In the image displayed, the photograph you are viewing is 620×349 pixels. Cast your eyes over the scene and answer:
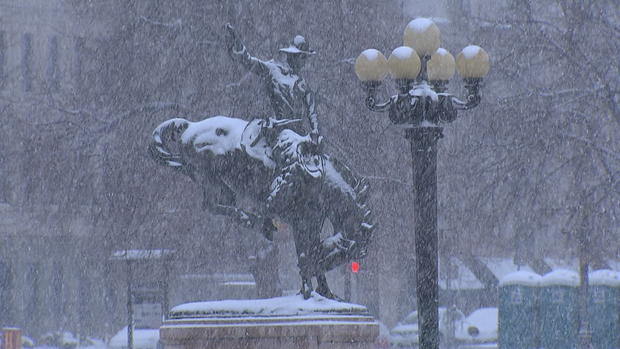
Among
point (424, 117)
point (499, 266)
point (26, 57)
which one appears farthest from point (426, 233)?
point (499, 266)

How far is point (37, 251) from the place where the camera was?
47.7 m

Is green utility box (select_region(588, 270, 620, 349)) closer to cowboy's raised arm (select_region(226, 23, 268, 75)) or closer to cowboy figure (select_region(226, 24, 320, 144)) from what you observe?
cowboy figure (select_region(226, 24, 320, 144))

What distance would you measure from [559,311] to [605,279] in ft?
4.20

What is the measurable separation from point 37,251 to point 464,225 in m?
21.8

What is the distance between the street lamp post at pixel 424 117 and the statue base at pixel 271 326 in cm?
68

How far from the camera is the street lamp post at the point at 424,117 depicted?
14812 millimetres

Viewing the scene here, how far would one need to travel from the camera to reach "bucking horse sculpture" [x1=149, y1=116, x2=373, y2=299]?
15.1 meters

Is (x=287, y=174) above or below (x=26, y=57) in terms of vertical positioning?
below

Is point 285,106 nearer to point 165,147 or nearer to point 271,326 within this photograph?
point 165,147

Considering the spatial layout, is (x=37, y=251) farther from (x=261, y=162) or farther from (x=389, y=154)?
(x=261, y=162)

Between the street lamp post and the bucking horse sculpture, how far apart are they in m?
0.89

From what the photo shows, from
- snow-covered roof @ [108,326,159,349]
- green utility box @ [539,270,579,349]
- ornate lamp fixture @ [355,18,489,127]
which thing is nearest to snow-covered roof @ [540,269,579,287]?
green utility box @ [539,270,579,349]

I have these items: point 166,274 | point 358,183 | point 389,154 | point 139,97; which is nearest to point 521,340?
point 389,154

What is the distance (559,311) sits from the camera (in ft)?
95.2
